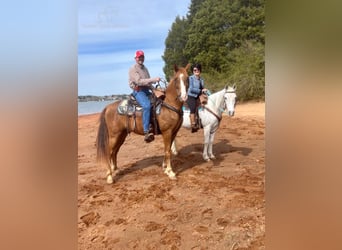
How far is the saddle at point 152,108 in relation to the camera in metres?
1.68

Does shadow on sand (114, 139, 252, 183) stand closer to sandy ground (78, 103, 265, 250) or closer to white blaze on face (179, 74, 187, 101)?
sandy ground (78, 103, 265, 250)

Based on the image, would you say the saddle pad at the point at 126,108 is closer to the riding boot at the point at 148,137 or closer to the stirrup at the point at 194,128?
the riding boot at the point at 148,137

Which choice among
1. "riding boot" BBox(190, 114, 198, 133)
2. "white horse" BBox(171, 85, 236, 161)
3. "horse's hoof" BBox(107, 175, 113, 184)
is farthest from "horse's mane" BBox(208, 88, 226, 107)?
"horse's hoof" BBox(107, 175, 113, 184)

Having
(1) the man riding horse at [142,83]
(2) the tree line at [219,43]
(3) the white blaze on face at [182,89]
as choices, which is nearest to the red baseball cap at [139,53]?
(1) the man riding horse at [142,83]

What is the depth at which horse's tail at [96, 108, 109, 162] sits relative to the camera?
1.66 metres

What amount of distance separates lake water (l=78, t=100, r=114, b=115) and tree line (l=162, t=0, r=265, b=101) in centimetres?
36

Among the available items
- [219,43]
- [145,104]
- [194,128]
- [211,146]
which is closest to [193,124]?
[194,128]

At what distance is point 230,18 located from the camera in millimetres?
1615

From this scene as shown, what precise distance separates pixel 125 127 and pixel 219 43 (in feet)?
2.06

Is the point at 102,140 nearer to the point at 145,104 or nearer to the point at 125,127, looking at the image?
the point at 125,127

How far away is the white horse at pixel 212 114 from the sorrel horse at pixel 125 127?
46 mm

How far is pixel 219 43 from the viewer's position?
1.62 metres
